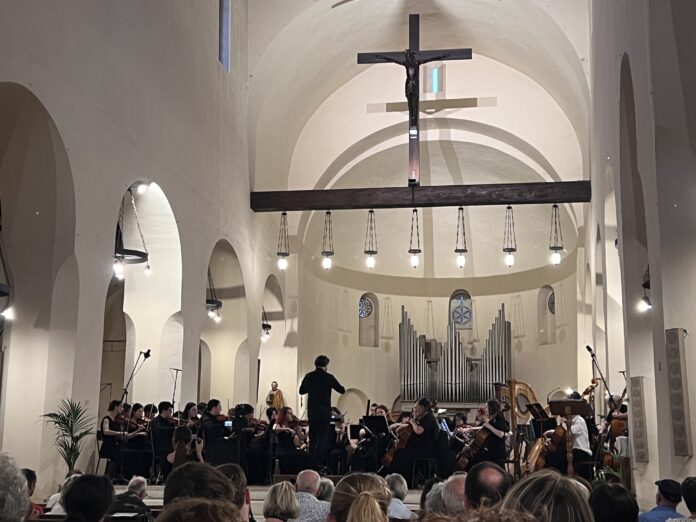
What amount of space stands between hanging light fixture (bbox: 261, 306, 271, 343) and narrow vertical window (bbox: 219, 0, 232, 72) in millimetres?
5189

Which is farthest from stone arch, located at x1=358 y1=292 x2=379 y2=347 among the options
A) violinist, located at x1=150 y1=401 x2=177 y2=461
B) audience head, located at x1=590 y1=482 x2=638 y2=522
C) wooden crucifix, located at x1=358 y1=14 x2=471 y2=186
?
audience head, located at x1=590 y1=482 x2=638 y2=522

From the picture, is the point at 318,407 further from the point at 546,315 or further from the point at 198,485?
the point at 546,315

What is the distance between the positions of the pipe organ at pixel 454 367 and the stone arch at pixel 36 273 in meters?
14.7

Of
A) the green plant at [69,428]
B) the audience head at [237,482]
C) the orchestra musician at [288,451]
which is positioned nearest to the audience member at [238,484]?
the audience head at [237,482]

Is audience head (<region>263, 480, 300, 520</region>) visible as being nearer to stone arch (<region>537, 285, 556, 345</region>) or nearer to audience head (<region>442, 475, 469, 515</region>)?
audience head (<region>442, 475, 469, 515</region>)

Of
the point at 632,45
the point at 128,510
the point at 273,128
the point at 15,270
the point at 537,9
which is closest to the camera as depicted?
the point at 128,510

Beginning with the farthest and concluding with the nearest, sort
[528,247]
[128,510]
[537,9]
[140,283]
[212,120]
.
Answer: [528,247] → [537,9] → [212,120] → [140,283] → [128,510]

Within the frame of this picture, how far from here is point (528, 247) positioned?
942 inches

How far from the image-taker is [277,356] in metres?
20.1

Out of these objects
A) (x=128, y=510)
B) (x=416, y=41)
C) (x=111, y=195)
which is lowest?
(x=128, y=510)

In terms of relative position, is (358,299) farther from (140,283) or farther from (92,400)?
(92,400)

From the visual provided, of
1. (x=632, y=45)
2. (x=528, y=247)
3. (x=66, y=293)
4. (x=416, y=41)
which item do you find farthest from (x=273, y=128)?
(x=632, y=45)

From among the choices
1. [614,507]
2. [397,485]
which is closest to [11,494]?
[614,507]

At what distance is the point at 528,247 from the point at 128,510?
20.4 meters
